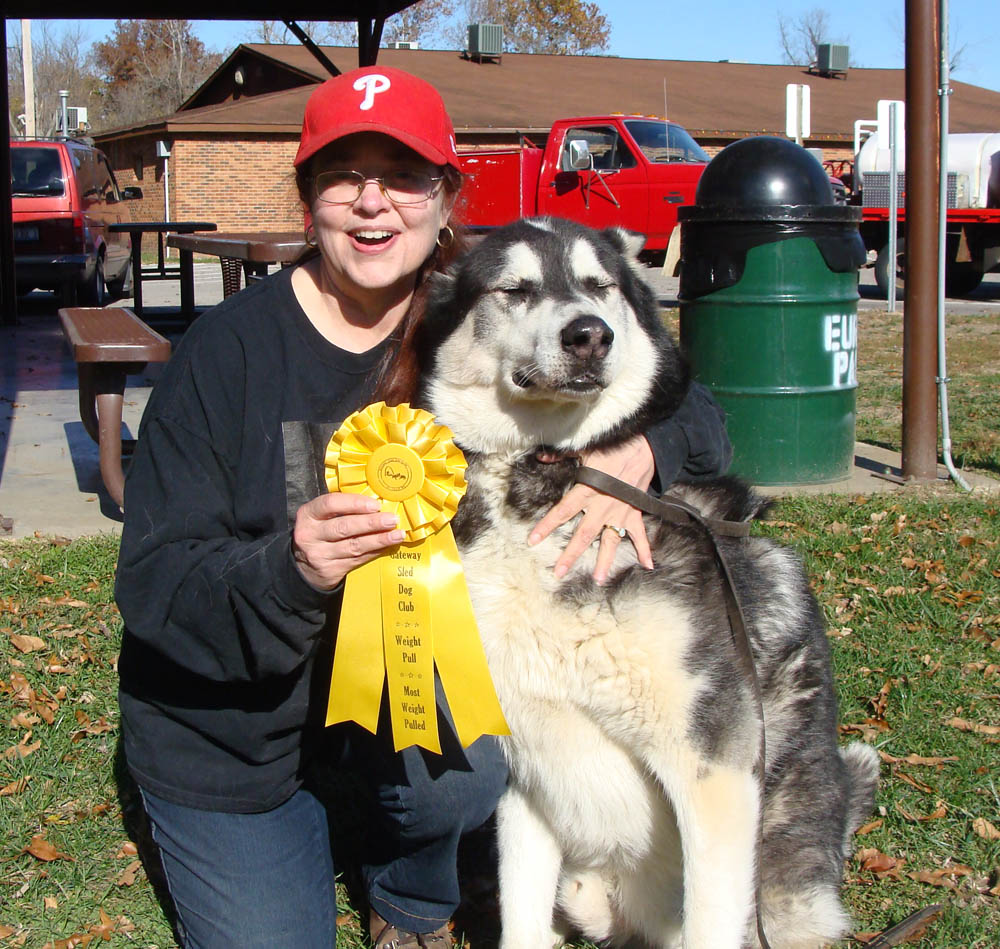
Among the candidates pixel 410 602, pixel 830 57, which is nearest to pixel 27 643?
pixel 410 602

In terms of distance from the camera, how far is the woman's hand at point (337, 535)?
1775 millimetres

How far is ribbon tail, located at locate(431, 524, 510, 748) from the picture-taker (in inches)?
82.4

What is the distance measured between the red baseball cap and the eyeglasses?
0.21 ft

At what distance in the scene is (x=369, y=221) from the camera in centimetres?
224

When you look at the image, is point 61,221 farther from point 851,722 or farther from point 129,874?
point 851,722

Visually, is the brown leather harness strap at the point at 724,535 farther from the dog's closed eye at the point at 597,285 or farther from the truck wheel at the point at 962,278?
the truck wheel at the point at 962,278

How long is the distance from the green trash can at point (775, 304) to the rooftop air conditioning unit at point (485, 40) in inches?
1005

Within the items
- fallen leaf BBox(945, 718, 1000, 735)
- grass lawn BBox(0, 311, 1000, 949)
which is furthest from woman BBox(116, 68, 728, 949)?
fallen leaf BBox(945, 718, 1000, 735)

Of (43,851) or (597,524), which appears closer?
(597,524)

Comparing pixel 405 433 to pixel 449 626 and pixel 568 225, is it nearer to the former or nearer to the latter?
pixel 449 626

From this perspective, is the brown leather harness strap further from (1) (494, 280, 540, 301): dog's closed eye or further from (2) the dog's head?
(1) (494, 280, 540, 301): dog's closed eye

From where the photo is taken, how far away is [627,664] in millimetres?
1996

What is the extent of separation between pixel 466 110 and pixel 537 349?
24290 millimetres

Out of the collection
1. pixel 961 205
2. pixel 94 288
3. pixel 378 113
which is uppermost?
pixel 961 205
